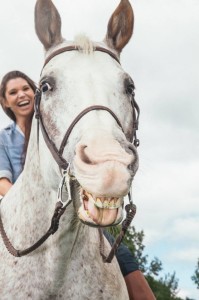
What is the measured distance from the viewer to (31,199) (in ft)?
17.3

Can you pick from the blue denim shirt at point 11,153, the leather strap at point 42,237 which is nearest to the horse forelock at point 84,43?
the leather strap at point 42,237

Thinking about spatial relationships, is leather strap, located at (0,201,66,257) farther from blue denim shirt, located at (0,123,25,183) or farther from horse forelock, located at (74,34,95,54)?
horse forelock, located at (74,34,95,54)

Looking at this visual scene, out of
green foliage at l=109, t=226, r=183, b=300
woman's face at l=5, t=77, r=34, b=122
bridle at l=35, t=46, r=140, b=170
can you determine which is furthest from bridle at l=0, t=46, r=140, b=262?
green foliage at l=109, t=226, r=183, b=300

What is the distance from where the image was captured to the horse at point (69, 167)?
433cm

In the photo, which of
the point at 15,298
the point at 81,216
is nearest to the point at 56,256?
the point at 15,298

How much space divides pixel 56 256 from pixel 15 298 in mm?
556

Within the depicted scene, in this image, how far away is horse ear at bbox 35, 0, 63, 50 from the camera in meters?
5.57

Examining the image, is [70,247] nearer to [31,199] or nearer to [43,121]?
[31,199]

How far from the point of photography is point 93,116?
14.6ft

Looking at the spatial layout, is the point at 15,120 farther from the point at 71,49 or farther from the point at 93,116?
the point at 93,116

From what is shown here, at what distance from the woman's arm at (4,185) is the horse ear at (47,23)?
1804 mm

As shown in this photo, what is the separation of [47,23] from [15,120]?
203cm

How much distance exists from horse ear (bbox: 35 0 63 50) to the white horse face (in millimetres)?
10

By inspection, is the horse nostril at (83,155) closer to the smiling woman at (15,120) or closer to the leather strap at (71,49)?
the leather strap at (71,49)
